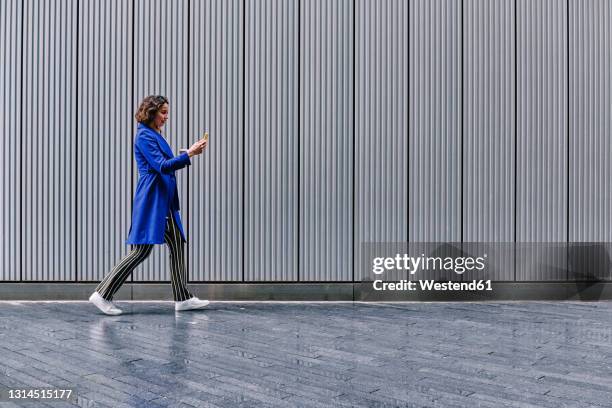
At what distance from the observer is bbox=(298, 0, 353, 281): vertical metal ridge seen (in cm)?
691

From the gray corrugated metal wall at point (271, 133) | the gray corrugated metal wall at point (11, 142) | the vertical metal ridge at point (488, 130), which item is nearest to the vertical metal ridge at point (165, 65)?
the gray corrugated metal wall at point (271, 133)

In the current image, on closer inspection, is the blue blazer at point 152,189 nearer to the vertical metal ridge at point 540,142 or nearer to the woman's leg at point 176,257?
the woman's leg at point 176,257

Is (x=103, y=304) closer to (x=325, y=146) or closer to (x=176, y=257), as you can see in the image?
(x=176, y=257)

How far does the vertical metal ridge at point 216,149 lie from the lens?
6898mm

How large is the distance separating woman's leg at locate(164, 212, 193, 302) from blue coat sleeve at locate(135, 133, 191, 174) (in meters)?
0.54

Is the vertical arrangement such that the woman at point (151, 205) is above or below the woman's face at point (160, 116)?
below

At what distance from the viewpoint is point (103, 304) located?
5.75 metres

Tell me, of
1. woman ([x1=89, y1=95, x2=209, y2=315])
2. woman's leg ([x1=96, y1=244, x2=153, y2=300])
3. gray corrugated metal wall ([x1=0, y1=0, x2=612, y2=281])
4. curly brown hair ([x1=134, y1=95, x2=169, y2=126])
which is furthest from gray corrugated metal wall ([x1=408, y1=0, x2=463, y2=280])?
woman's leg ([x1=96, y1=244, x2=153, y2=300])

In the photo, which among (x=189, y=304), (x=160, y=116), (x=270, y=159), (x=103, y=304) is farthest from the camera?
(x=270, y=159)

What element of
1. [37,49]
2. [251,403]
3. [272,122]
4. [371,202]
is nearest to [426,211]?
[371,202]

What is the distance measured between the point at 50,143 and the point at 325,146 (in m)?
3.24

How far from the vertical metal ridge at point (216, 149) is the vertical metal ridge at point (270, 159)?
0.13 meters

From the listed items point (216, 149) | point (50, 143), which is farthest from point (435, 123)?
point (50, 143)

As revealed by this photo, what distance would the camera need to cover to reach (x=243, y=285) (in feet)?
22.5
